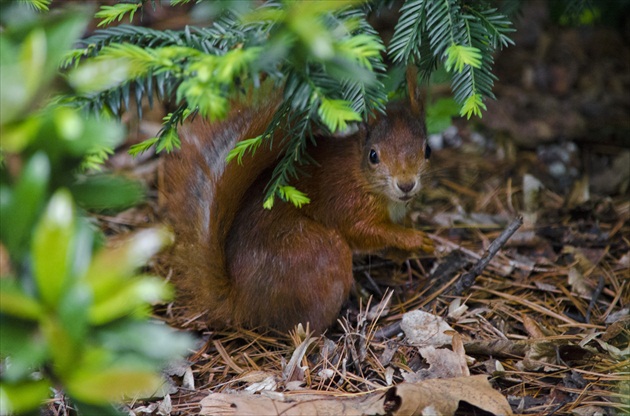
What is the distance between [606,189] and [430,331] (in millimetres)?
1598

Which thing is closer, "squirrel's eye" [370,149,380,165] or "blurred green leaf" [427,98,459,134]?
"squirrel's eye" [370,149,380,165]

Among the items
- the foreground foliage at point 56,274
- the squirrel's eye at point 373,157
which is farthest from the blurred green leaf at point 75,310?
the squirrel's eye at point 373,157

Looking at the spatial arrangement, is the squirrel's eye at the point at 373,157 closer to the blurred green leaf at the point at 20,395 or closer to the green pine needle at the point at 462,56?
the green pine needle at the point at 462,56

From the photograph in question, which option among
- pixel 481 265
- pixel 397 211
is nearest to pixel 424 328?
pixel 481 265

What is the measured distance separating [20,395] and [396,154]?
179cm

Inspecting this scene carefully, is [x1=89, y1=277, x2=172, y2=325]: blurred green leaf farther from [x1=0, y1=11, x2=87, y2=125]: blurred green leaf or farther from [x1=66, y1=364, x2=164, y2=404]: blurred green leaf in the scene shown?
[x1=0, y1=11, x2=87, y2=125]: blurred green leaf

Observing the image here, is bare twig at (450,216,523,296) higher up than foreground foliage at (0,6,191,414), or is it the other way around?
foreground foliage at (0,6,191,414)

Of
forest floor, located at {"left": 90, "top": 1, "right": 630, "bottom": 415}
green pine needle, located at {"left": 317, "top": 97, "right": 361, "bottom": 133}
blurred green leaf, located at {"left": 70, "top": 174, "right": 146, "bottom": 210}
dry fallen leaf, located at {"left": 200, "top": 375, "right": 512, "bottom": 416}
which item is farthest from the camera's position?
forest floor, located at {"left": 90, "top": 1, "right": 630, "bottom": 415}

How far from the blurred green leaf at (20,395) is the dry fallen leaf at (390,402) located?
748mm

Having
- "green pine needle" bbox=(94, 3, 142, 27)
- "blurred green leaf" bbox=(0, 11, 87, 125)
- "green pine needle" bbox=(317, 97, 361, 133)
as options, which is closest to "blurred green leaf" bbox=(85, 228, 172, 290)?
"blurred green leaf" bbox=(0, 11, 87, 125)

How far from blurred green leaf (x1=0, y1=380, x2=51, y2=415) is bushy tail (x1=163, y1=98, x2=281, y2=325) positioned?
1.25 metres

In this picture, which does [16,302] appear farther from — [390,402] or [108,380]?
[390,402]

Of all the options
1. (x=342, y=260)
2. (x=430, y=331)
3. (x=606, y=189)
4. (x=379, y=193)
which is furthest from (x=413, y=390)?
(x=606, y=189)

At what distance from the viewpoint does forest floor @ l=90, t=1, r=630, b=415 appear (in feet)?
7.20
